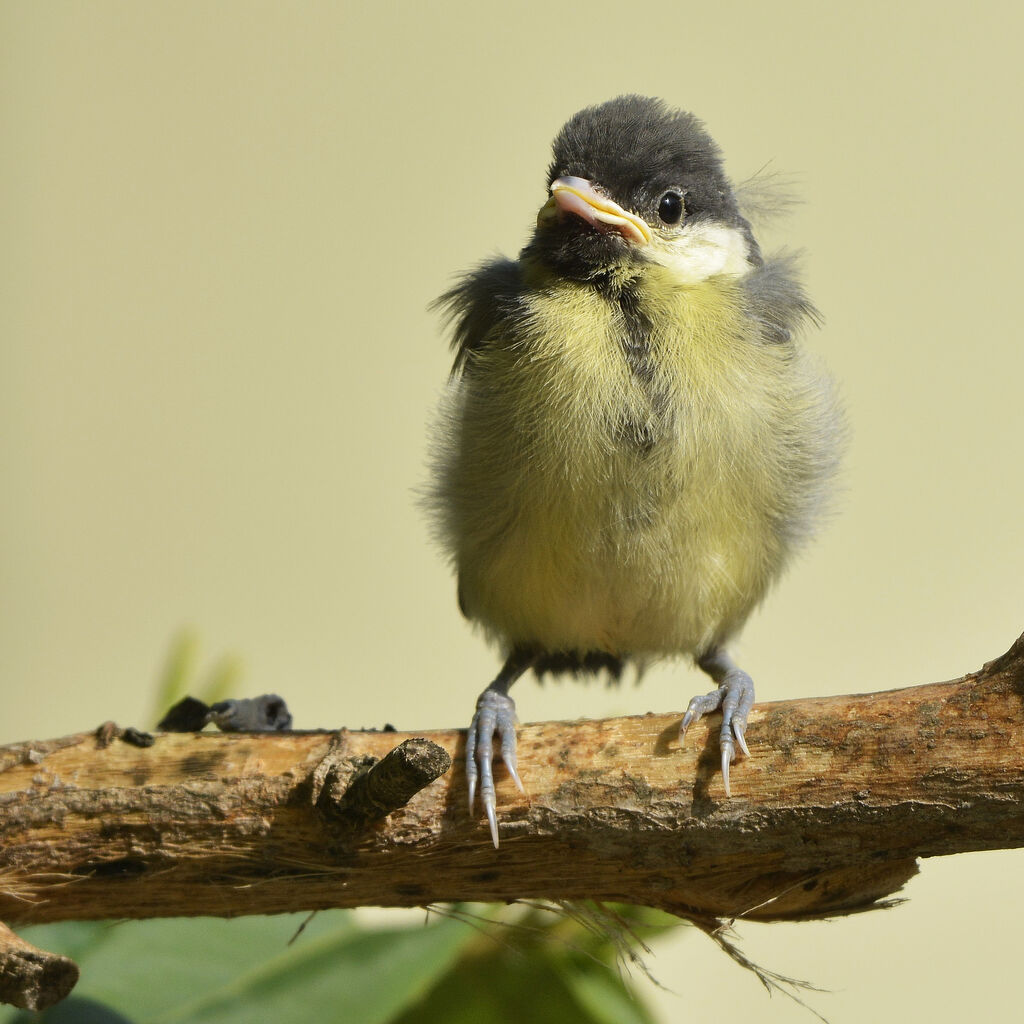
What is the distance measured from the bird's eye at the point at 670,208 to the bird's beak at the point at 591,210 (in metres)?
0.05

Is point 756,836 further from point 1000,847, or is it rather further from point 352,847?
point 352,847

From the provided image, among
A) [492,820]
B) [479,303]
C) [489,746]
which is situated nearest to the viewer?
[492,820]

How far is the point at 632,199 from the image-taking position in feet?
5.48

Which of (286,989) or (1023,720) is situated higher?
(1023,720)

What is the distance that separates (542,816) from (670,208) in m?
0.97

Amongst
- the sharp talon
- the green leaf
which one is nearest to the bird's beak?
the sharp talon

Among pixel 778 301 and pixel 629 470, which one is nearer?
pixel 629 470

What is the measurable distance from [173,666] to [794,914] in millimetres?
1220

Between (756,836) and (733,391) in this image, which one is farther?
(733,391)

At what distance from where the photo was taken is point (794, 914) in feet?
4.29

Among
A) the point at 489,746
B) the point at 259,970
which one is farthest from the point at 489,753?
the point at 259,970

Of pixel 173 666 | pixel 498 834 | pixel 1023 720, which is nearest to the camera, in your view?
pixel 1023 720

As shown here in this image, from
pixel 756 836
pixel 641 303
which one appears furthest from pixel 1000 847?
pixel 641 303

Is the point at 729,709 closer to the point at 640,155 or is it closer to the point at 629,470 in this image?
the point at 629,470
